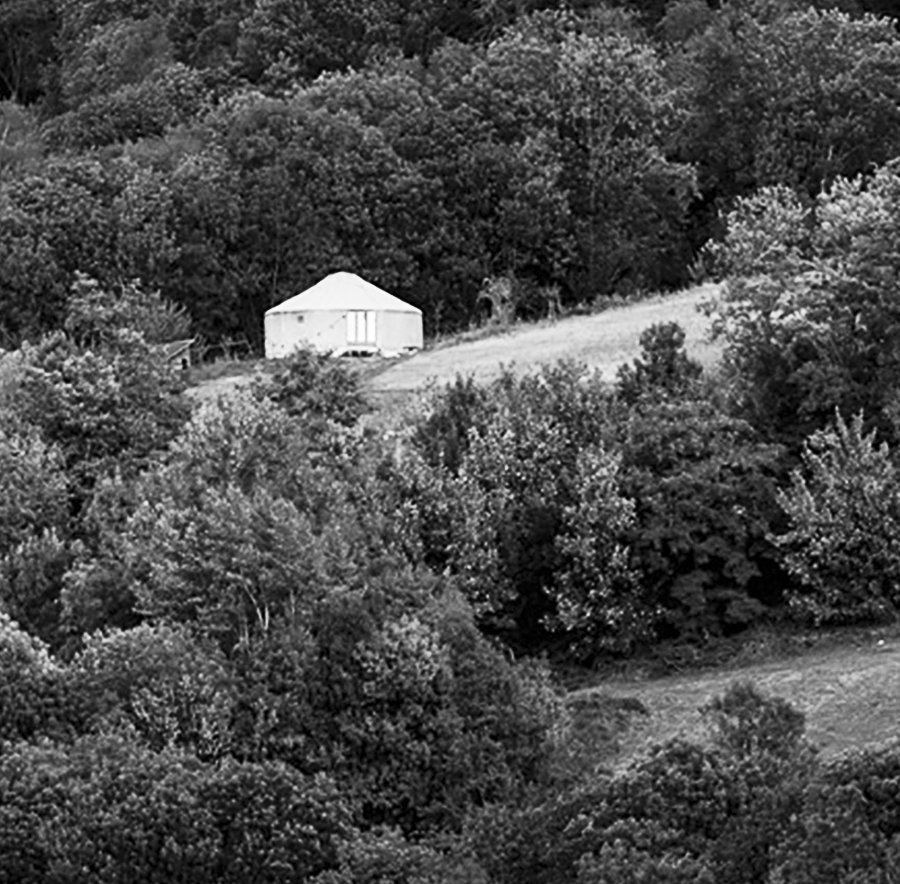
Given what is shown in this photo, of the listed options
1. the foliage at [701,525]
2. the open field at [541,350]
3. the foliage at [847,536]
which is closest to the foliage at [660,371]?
the foliage at [701,525]

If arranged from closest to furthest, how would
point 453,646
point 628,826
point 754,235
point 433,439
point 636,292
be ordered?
point 628,826 → point 453,646 → point 433,439 → point 754,235 → point 636,292

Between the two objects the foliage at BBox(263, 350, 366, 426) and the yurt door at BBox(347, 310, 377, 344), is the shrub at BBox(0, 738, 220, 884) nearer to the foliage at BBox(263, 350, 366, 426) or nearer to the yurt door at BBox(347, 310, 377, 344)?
the foliage at BBox(263, 350, 366, 426)

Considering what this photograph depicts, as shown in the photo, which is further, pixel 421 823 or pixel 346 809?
pixel 421 823

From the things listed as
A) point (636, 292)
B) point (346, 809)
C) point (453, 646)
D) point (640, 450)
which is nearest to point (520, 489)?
point (640, 450)

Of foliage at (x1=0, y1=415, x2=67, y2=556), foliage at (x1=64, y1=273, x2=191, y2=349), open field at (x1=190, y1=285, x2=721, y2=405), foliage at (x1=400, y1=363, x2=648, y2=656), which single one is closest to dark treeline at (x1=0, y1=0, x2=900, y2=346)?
foliage at (x1=64, y1=273, x2=191, y2=349)

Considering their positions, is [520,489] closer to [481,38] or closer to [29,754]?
[29,754]

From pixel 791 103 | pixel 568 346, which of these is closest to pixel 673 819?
pixel 568 346

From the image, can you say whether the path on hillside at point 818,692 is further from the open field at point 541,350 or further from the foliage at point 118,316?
the foliage at point 118,316
